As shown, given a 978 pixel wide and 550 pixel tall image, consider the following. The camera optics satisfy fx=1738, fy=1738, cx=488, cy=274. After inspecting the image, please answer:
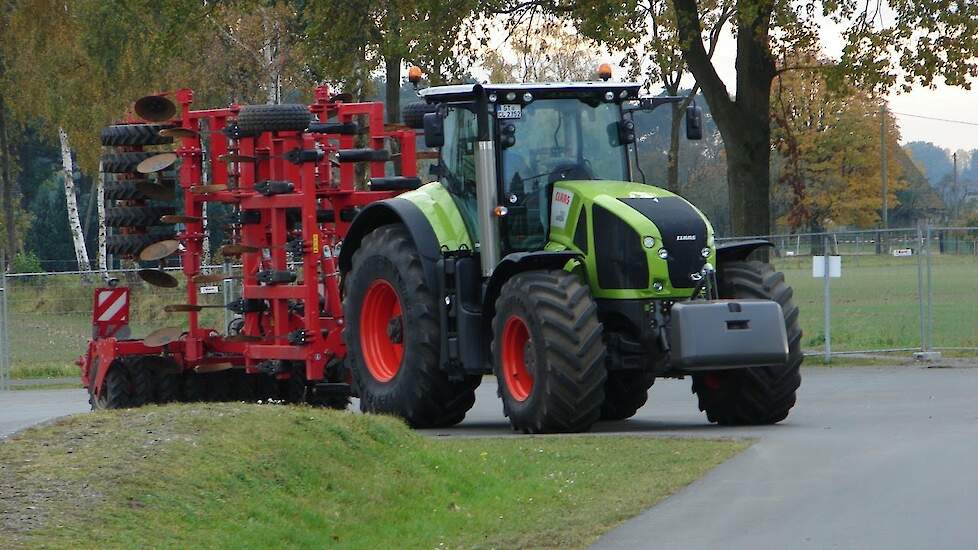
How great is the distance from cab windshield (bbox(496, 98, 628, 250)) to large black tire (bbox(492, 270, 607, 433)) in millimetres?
838

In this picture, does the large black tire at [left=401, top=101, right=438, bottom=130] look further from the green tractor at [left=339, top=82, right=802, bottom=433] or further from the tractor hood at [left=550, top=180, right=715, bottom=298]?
the tractor hood at [left=550, top=180, right=715, bottom=298]

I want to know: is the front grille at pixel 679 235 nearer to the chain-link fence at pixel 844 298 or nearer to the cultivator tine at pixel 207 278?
the cultivator tine at pixel 207 278

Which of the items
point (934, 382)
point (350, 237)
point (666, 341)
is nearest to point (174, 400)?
point (350, 237)

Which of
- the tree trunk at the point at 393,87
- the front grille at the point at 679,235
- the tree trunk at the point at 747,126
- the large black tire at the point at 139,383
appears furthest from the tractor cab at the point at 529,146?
the tree trunk at the point at 393,87

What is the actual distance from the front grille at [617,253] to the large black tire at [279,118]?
12.8ft

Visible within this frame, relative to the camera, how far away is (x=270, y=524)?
920cm

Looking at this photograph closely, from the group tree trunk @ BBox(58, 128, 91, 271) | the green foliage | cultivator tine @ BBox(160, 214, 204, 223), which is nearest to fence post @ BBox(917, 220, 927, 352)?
cultivator tine @ BBox(160, 214, 204, 223)

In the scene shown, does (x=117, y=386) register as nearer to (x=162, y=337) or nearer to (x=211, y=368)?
(x=162, y=337)

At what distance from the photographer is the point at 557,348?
1406cm

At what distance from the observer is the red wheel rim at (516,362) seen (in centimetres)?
1480

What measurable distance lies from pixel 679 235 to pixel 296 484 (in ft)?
17.8

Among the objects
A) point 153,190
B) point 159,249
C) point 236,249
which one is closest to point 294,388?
point 236,249

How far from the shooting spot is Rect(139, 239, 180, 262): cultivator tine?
1858cm

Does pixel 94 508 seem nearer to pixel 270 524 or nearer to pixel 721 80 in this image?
pixel 270 524
